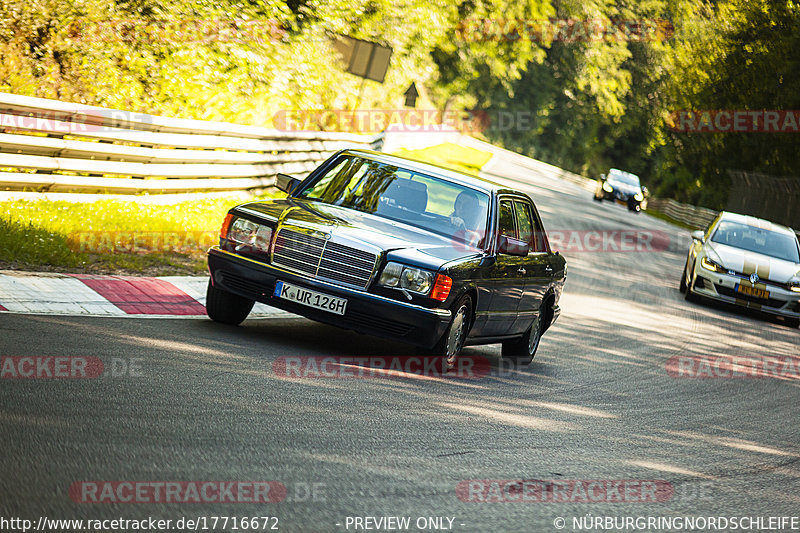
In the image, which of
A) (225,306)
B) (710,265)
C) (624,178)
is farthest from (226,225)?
(624,178)

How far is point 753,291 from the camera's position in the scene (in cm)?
1686

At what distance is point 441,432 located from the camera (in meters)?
6.44

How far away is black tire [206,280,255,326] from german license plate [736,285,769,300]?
10419 millimetres

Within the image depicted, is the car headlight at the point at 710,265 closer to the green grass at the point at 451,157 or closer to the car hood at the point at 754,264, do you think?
the car hood at the point at 754,264

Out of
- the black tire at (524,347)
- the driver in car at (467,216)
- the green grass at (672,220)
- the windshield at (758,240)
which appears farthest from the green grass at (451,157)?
the driver in car at (467,216)

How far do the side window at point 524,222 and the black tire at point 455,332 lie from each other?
1481 mm

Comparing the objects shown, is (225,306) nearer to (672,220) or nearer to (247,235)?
(247,235)

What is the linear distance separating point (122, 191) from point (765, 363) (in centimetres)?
812

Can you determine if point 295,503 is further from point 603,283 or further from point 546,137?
point 546,137

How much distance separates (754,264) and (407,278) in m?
10.8

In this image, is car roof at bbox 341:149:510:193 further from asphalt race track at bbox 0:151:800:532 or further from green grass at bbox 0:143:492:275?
green grass at bbox 0:143:492:275

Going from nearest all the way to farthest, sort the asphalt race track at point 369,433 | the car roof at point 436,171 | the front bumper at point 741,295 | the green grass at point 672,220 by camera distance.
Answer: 1. the asphalt race track at point 369,433
2. the car roof at point 436,171
3. the front bumper at point 741,295
4. the green grass at point 672,220

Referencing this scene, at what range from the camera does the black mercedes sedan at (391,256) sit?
7.99 metres

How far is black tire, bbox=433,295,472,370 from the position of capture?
8.27 m
